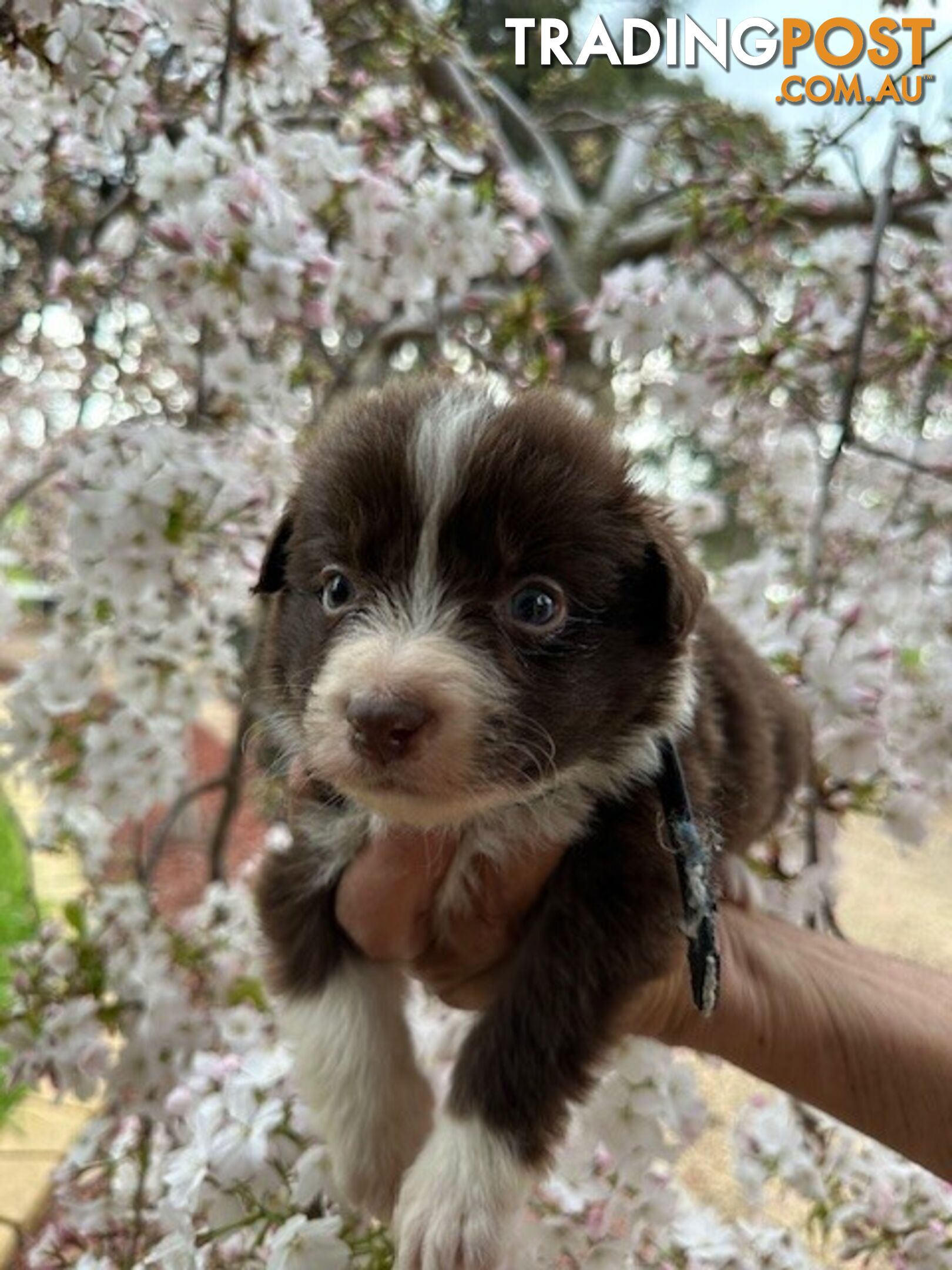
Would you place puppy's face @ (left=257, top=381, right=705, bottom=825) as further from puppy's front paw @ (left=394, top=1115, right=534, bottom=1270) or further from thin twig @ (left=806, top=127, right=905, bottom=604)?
thin twig @ (left=806, top=127, right=905, bottom=604)

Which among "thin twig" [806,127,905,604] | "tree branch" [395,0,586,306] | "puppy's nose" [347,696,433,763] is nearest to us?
"puppy's nose" [347,696,433,763]

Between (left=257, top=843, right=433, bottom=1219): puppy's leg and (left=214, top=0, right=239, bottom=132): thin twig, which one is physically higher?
(left=214, top=0, right=239, bottom=132): thin twig

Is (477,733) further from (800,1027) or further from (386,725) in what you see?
(800,1027)

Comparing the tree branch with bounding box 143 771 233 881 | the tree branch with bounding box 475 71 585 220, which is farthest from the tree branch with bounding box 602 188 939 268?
the tree branch with bounding box 143 771 233 881

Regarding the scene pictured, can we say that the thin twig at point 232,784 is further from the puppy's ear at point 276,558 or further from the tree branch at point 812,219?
the tree branch at point 812,219

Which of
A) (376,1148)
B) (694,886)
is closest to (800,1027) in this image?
(694,886)

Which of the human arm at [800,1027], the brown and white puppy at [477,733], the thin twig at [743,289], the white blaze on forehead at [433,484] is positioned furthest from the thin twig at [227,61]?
the human arm at [800,1027]
